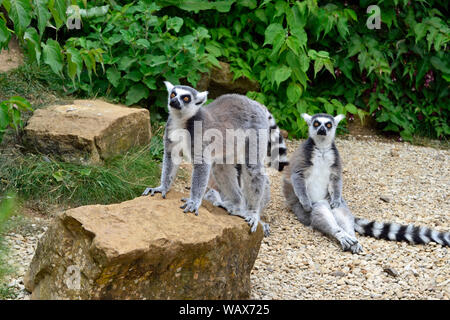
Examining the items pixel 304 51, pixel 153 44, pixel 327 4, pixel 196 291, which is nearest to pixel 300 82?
pixel 304 51

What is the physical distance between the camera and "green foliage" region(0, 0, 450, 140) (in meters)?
6.06

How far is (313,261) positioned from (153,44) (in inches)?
126

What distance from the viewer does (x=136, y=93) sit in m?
6.05

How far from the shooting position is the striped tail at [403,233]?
15.0ft

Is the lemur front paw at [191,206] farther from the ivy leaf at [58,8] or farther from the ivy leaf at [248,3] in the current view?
the ivy leaf at [248,3]

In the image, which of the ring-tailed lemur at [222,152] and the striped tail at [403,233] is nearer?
the ring-tailed lemur at [222,152]

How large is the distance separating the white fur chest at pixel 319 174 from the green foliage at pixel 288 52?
5.08 feet

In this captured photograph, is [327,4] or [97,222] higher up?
[327,4]

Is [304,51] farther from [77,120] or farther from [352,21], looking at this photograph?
[77,120]

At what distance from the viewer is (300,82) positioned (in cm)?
670

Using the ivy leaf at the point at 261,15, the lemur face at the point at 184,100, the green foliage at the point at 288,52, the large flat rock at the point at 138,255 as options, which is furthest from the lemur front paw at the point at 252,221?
the ivy leaf at the point at 261,15

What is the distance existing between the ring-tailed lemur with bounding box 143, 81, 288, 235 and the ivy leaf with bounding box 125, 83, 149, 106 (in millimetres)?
2075

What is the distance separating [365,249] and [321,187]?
0.86m

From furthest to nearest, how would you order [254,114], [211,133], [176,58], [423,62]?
[423,62] < [176,58] < [254,114] < [211,133]
